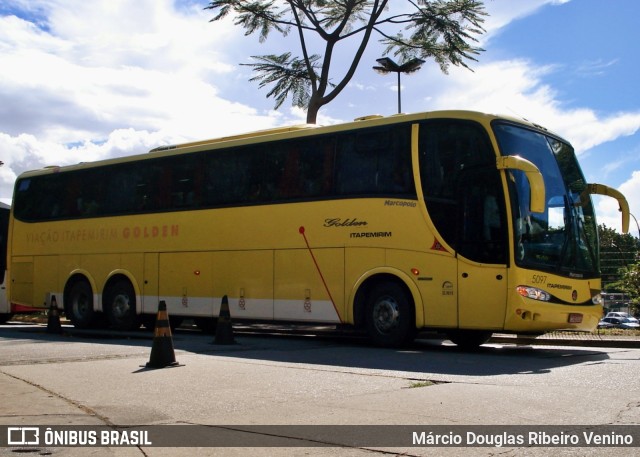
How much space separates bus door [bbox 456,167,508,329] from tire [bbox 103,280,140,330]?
871 centimetres

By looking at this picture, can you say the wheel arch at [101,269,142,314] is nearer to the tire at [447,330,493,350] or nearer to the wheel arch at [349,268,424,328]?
the wheel arch at [349,268,424,328]

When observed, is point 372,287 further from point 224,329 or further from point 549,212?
point 549,212

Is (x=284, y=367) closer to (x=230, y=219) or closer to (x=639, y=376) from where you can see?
(x=639, y=376)

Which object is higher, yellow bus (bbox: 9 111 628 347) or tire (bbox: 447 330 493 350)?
yellow bus (bbox: 9 111 628 347)

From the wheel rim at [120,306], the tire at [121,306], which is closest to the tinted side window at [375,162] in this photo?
the tire at [121,306]

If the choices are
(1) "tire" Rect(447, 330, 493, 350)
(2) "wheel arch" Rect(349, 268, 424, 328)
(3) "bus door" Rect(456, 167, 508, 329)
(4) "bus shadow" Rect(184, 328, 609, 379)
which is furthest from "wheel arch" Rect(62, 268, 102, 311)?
(3) "bus door" Rect(456, 167, 508, 329)

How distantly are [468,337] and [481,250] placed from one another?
2.23 metres

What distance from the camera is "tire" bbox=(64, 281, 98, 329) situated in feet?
61.0

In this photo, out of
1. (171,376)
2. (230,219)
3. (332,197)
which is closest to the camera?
(171,376)

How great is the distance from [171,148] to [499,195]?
8624mm

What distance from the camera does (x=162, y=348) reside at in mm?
9805

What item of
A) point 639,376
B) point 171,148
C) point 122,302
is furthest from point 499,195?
point 122,302

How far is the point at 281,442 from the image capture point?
557 centimetres

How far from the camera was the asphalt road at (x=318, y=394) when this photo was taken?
5758 millimetres
